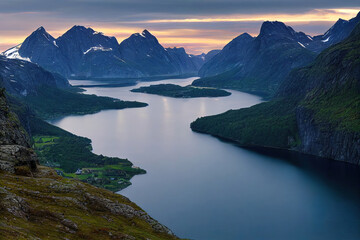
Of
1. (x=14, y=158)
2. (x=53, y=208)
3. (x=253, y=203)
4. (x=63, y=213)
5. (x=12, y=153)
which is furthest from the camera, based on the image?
(x=253, y=203)

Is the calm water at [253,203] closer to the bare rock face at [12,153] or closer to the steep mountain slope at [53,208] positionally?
the steep mountain slope at [53,208]

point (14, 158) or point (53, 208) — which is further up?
point (14, 158)

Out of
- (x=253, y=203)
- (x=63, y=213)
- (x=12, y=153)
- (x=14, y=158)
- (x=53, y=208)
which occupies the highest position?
(x=12, y=153)

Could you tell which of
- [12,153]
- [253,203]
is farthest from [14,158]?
[253,203]

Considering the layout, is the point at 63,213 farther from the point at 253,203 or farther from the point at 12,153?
the point at 253,203

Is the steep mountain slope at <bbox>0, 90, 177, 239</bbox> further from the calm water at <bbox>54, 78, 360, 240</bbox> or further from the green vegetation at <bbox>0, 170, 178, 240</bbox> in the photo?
the calm water at <bbox>54, 78, 360, 240</bbox>

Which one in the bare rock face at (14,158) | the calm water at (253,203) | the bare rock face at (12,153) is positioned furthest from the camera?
the calm water at (253,203)

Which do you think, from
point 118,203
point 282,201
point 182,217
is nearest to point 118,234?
point 118,203

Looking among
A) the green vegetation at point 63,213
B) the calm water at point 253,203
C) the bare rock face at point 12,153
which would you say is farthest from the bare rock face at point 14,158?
the calm water at point 253,203

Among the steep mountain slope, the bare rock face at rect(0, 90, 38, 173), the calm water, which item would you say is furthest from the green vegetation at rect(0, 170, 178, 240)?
the calm water

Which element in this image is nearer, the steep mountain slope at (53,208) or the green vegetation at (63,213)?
the green vegetation at (63,213)

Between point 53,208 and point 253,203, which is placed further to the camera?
point 253,203

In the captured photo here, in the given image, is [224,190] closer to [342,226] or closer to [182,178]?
[182,178]
